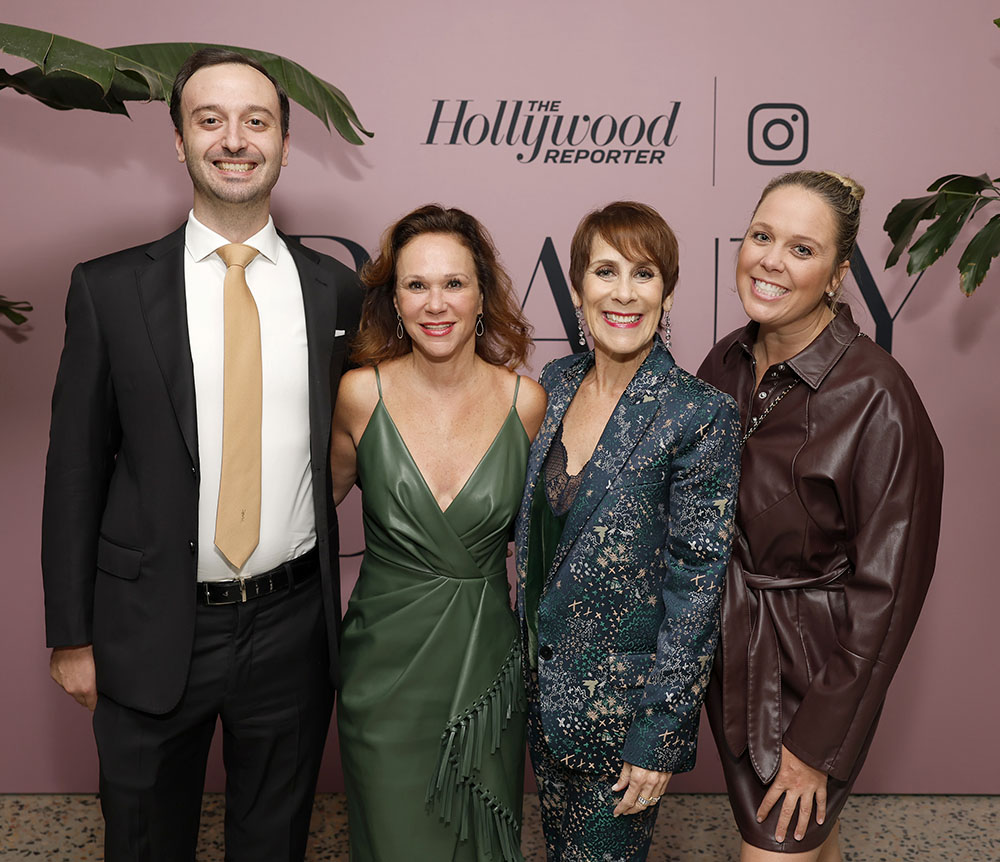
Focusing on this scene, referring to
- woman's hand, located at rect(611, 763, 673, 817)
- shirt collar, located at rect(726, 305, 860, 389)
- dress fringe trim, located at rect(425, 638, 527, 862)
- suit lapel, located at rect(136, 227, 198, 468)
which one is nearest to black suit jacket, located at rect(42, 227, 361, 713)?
suit lapel, located at rect(136, 227, 198, 468)

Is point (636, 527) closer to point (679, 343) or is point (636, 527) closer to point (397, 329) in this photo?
point (397, 329)

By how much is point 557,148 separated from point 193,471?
5.53 feet

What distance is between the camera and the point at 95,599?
201 centimetres

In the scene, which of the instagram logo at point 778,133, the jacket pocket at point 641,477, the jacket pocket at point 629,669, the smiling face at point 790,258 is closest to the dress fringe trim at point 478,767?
the jacket pocket at point 629,669

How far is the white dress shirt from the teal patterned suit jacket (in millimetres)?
614

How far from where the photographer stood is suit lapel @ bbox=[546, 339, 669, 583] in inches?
71.1

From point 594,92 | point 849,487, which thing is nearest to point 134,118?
point 594,92

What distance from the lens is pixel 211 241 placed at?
1992mm

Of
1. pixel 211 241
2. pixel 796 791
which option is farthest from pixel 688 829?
pixel 211 241

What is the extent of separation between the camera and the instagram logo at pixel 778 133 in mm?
2979

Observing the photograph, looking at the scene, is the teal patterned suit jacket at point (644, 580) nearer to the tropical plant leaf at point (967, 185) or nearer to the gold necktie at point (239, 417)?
the gold necktie at point (239, 417)

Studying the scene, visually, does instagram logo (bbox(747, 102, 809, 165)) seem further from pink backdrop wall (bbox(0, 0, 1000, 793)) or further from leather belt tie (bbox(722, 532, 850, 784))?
leather belt tie (bbox(722, 532, 850, 784))

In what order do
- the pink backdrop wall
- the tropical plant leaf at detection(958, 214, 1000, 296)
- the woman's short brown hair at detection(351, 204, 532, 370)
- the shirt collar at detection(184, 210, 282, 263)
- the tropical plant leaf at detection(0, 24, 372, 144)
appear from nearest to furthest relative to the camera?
the tropical plant leaf at detection(0, 24, 372, 144) < the shirt collar at detection(184, 210, 282, 263) < the woman's short brown hair at detection(351, 204, 532, 370) < the tropical plant leaf at detection(958, 214, 1000, 296) < the pink backdrop wall

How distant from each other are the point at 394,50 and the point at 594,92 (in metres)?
0.66
